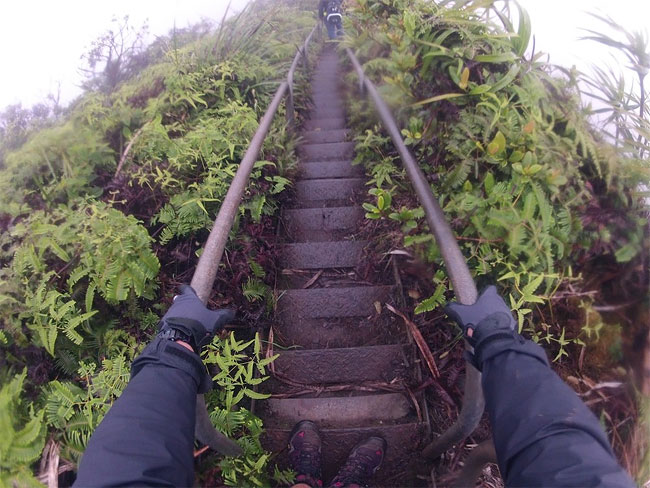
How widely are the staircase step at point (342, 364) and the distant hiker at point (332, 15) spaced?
27.6 feet

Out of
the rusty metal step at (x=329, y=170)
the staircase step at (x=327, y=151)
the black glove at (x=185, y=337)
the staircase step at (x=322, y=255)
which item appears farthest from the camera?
the staircase step at (x=327, y=151)

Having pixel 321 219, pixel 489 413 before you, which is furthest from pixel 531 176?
pixel 321 219

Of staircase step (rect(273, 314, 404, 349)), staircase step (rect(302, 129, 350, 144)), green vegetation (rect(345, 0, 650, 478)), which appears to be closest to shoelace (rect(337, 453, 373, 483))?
staircase step (rect(273, 314, 404, 349))

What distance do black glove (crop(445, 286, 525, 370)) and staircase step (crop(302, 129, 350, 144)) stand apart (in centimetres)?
351

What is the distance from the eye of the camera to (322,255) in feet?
10.7

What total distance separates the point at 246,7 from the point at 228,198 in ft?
16.5

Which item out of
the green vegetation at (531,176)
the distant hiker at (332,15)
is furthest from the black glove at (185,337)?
the distant hiker at (332,15)

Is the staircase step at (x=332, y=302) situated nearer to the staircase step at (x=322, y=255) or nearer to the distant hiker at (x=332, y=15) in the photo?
the staircase step at (x=322, y=255)

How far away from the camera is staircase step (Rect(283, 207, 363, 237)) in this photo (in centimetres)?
353

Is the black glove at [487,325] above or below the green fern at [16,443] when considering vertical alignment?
above

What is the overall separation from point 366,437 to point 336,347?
64cm

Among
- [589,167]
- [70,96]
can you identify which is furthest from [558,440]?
[70,96]

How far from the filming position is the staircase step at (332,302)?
2.88 m

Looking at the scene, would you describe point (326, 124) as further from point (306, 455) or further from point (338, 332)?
point (306, 455)
